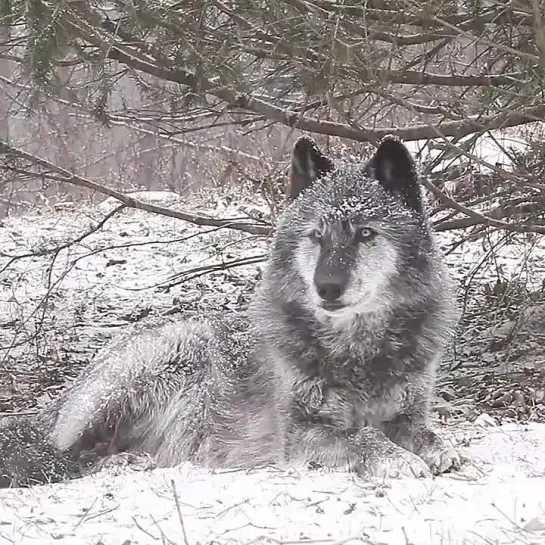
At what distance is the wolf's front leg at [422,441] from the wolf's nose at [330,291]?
79cm

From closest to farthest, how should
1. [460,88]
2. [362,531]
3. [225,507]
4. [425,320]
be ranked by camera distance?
1. [362,531]
2. [225,507]
3. [425,320]
4. [460,88]

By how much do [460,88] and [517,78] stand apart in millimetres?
1497

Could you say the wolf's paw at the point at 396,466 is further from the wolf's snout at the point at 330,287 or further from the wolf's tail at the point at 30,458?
the wolf's tail at the point at 30,458

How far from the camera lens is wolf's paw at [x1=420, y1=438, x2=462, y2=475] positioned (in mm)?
4094

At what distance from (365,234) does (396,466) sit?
1.31m

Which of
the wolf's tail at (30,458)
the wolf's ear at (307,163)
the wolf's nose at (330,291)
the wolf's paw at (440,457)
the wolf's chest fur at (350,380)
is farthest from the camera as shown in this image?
the wolf's ear at (307,163)

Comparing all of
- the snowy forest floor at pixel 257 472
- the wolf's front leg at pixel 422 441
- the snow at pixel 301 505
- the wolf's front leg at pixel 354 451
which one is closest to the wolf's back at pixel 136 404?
the snow at pixel 301 505

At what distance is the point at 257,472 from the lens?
4.09m

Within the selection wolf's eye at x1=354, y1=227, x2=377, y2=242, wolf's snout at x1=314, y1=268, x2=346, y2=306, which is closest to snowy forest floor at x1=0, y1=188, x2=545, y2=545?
wolf's snout at x1=314, y1=268, x2=346, y2=306

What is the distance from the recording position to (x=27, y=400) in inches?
264

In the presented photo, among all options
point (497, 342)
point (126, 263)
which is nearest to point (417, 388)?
point (497, 342)

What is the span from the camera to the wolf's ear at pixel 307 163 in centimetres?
495

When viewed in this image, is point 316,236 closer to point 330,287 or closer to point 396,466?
point 330,287

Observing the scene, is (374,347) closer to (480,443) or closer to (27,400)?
(480,443)
